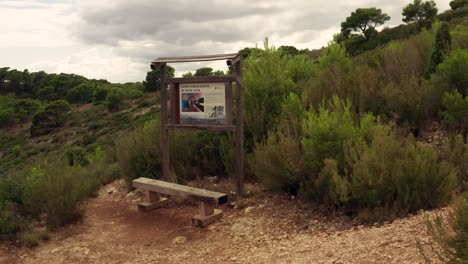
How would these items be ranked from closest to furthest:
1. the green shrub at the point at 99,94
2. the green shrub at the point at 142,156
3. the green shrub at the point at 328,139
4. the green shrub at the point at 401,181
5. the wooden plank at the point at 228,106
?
the green shrub at the point at 401,181
the green shrub at the point at 328,139
the wooden plank at the point at 228,106
the green shrub at the point at 142,156
the green shrub at the point at 99,94

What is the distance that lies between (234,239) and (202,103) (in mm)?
Answer: 2753

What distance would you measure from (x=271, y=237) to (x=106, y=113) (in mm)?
59560

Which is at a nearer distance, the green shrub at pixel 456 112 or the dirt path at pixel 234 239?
the dirt path at pixel 234 239

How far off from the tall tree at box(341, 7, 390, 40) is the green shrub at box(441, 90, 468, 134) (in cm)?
4030

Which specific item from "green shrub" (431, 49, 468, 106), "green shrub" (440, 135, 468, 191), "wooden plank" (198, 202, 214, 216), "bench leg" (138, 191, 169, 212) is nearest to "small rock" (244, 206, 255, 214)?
"wooden plank" (198, 202, 214, 216)

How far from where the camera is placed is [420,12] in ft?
131

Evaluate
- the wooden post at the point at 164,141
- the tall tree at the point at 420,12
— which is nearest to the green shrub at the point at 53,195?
the wooden post at the point at 164,141

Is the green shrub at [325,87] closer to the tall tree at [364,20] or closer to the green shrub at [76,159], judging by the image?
the green shrub at [76,159]

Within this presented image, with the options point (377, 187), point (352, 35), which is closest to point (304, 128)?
point (377, 187)

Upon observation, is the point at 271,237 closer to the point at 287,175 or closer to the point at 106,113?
the point at 287,175

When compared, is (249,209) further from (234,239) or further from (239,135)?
(239,135)

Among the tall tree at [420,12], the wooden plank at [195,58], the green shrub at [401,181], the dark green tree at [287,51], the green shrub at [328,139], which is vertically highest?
the tall tree at [420,12]

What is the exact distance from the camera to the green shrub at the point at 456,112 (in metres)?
7.48

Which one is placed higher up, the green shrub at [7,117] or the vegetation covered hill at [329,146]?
the vegetation covered hill at [329,146]
